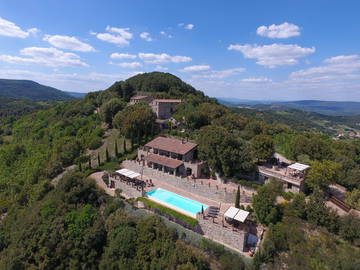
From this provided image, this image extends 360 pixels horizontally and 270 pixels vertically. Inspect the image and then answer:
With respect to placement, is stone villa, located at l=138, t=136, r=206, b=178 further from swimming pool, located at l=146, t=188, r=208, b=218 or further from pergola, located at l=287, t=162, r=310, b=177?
pergola, located at l=287, t=162, r=310, b=177

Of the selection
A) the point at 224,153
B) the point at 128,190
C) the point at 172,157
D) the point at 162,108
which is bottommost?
the point at 128,190

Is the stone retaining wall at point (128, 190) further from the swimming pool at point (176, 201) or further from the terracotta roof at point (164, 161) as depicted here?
the terracotta roof at point (164, 161)

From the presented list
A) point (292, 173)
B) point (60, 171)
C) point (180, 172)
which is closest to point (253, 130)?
point (292, 173)

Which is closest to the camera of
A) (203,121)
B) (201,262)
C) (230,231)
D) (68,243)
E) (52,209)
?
(201,262)

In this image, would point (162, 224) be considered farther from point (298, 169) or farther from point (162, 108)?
point (162, 108)

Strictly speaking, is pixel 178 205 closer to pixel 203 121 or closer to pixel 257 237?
pixel 257 237

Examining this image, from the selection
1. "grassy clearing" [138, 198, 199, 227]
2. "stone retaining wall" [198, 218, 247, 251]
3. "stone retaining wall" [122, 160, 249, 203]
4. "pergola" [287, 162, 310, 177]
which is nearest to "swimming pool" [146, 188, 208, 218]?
"grassy clearing" [138, 198, 199, 227]

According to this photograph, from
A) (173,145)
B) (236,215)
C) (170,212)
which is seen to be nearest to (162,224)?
(170,212)

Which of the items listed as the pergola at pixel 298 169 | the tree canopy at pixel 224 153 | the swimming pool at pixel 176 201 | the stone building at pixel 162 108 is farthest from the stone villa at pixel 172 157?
the stone building at pixel 162 108
